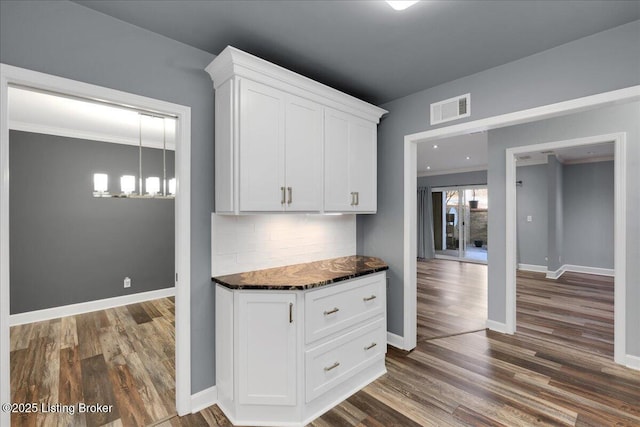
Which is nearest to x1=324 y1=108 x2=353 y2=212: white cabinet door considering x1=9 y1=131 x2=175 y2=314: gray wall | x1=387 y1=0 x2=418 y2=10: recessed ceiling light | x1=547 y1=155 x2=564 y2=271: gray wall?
x1=387 y1=0 x2=418 y2=10: recessed ceiling light

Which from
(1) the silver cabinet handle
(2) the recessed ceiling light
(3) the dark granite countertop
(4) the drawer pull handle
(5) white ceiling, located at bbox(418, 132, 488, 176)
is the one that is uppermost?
(5) white ceiling, located at bbox(418, 132, 488, 176)

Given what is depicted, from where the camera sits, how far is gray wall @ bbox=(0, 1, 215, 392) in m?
1.57

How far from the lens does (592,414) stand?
212 cm

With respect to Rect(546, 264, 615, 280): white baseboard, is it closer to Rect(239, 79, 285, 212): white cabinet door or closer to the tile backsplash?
the tile backsplash

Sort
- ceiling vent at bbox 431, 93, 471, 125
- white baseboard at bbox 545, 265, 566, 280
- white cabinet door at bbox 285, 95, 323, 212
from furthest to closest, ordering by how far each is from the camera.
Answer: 1. white baseboard at bbox 545, 265, 566, 280
2. ceiling vent at bbox 431, 93, 471, 125
3. white cabinet door at bbox 285, 95, 323, 212

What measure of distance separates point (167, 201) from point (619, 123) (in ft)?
20.3

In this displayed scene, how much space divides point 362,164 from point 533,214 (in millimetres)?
6426

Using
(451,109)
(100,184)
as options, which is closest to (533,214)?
(451,109)

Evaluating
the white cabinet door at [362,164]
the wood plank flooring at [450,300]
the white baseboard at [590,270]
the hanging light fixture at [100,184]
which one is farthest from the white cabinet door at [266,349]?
the white baseboard at [590,270]

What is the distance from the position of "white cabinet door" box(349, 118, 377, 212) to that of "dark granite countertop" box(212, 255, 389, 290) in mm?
571

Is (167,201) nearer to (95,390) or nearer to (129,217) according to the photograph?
(129,217)

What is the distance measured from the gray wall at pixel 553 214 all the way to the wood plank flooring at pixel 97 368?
7.42 metres

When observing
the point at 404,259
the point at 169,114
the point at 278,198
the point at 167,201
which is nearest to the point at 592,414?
the point at 404,259

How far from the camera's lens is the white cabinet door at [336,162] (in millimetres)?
2537
